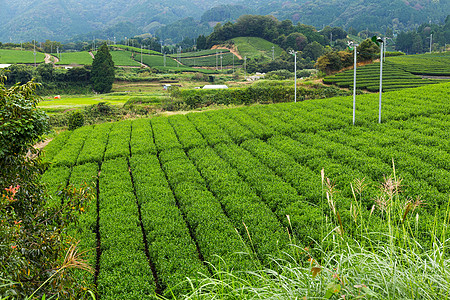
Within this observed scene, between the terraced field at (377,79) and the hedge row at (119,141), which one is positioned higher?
the terraced field at (377,79)

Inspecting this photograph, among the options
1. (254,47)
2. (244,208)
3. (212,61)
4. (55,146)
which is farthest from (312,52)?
(244,208)

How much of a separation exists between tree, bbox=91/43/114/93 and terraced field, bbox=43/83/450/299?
39.1 meters

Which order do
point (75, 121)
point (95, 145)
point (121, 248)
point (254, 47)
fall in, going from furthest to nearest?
point (254, 47), point (75, 121), point (95, 145), point (121, 248)

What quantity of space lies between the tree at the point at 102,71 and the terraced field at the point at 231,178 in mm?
39082

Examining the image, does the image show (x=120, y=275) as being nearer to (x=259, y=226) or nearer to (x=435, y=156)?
(x=259, y=226)

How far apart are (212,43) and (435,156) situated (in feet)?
397

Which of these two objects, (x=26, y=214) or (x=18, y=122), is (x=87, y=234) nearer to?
(x=26, y=214)

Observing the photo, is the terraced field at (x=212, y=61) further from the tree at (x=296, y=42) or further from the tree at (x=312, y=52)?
the tree at (x=312, y=52)

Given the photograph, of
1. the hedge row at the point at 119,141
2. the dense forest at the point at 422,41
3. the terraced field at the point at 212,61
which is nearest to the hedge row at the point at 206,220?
the hedge row at the point at 119,141

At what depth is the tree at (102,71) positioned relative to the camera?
191ft

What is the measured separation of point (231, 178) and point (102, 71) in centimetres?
5338

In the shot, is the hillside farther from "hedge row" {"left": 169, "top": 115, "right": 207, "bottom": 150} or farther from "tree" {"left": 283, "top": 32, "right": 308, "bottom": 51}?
"hedge row" {"left": 169, "top": 115, "right": 207, "bottom": 150}

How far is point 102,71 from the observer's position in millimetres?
58531

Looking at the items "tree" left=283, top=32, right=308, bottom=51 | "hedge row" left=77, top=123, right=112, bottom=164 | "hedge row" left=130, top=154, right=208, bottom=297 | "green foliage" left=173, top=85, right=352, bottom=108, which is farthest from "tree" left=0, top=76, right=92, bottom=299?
"tree" left=283, top=32, right=308, bottom=51
